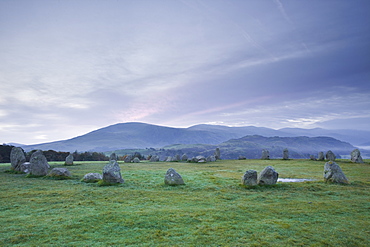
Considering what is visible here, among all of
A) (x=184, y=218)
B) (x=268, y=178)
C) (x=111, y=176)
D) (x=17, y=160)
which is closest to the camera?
(x=184, y=218)

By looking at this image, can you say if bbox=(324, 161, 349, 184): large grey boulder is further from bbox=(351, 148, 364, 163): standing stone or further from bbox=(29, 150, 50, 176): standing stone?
bbox=(29, 150, 50, 176): standing stone

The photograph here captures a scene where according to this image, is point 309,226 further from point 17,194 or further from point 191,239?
point 17,194

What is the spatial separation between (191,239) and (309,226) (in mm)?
4602

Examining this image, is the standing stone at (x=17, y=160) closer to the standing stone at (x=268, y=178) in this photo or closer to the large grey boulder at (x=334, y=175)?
the standing stone at (x=268, y=178)

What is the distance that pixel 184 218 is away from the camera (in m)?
9.20

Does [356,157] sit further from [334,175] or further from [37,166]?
[37,166]

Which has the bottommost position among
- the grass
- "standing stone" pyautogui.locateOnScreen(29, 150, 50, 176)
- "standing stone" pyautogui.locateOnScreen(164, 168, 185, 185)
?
the grass

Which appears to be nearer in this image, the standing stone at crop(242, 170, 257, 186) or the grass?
the grass

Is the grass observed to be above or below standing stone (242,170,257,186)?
below

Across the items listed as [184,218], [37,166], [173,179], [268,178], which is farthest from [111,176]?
[268,178]

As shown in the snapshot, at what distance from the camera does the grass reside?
7.17 metres

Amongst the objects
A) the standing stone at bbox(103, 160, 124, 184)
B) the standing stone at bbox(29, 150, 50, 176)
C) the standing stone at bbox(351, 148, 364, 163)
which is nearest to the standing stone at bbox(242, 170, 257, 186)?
the standing stone at bbox(103, 160, 124, 184)

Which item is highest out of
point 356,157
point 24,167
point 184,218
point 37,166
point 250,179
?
point 356,157

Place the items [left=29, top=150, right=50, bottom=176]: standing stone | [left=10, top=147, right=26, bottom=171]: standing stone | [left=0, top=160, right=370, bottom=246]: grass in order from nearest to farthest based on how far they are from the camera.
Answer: [left=0, top=160, right=370, bottom=246]: grass < [left=29, top=150, right=50, bottom=176]: standing stone < [left=10, top=147, right=26, bottom=171]: standing stone
